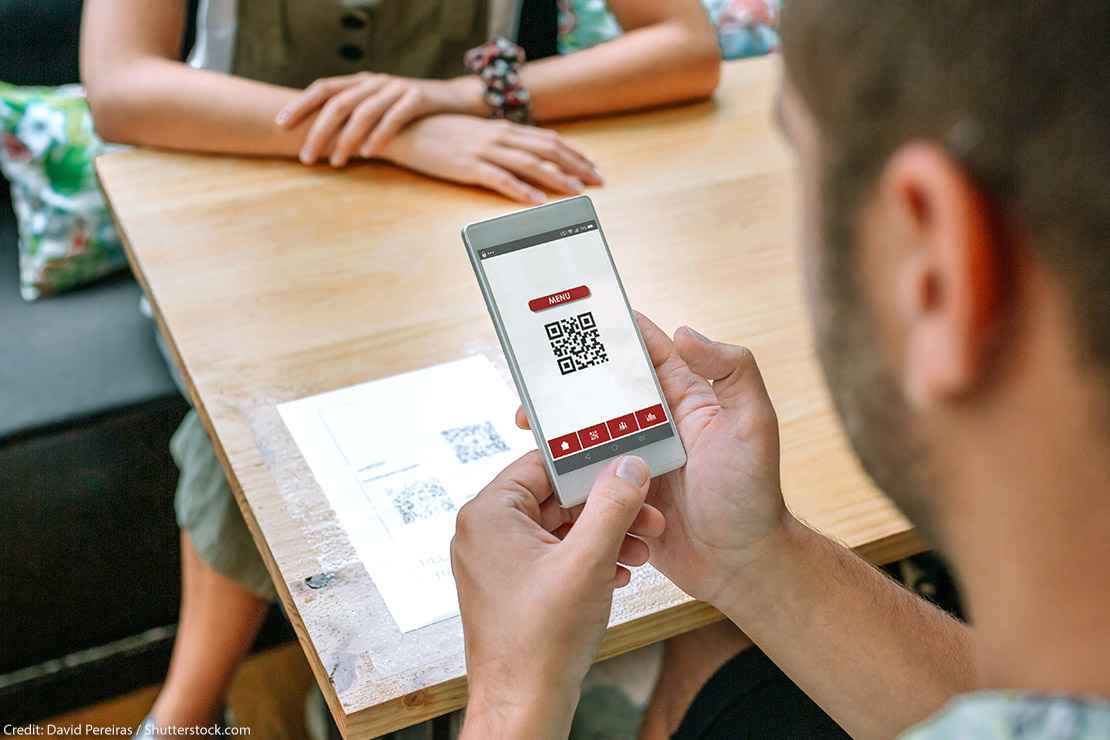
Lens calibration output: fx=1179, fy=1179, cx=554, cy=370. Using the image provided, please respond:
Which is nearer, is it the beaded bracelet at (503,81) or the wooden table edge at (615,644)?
the wooden table edge at (615,644)

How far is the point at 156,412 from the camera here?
1.50 meters

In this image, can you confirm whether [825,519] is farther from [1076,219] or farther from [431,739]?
[1076,219]

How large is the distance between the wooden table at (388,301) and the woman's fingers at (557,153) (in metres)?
0.03

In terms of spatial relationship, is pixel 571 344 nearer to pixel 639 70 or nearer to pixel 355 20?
pixel 639 70

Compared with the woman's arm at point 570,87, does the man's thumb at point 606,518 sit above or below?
above

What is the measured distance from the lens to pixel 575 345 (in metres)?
0.84

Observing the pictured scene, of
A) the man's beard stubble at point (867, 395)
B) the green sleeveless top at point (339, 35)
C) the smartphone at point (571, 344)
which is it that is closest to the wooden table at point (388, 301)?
the smartphone at point (571, 344)

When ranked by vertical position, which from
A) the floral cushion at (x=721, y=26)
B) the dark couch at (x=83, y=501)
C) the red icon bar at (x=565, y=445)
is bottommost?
the dark couch at (x=83, y=501)

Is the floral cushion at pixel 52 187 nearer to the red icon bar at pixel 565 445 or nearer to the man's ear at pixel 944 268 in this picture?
the red icon bar at pixel 565 445

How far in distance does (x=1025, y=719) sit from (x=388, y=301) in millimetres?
791

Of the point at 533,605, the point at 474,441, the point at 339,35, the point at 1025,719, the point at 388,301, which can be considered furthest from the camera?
the point at 339,35

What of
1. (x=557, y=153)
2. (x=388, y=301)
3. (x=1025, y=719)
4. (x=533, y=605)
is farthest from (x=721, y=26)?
(x=1025, y=719)

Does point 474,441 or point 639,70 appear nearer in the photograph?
point 474,441

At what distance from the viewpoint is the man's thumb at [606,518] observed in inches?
28.5
